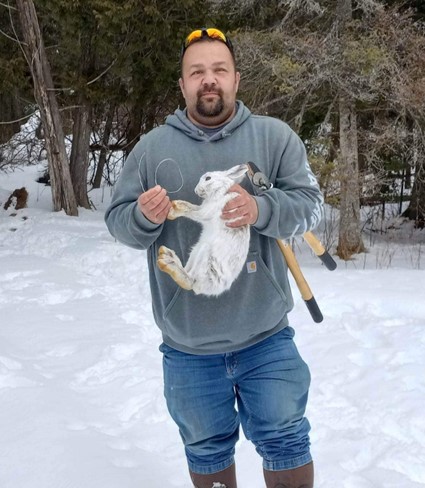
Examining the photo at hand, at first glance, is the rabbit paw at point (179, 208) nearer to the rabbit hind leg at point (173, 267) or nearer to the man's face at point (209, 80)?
the rabbit hind leg at point (173, 267)

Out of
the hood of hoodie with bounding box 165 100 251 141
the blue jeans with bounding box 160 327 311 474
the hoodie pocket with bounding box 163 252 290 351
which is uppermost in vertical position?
the hood of hoodie with bounding box 165 100 251 141

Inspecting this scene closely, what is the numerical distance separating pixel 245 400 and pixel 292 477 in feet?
1.02

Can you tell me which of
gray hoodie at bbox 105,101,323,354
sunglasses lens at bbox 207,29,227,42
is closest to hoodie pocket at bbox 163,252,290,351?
gray hoodie at bbox 105,101,323,354

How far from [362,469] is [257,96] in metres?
6.72

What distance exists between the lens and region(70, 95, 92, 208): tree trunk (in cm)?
1399

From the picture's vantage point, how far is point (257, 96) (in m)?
8.83

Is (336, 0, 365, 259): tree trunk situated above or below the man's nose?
below

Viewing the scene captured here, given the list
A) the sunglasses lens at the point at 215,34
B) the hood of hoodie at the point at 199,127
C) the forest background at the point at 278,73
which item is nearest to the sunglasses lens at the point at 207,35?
the sunglasses lens at the point at 215,34

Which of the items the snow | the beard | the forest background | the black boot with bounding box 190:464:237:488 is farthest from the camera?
the forest background

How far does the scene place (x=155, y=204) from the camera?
1874 mm

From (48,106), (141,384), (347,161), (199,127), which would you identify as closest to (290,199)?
(199,127)

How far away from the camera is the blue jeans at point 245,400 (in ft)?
6.73

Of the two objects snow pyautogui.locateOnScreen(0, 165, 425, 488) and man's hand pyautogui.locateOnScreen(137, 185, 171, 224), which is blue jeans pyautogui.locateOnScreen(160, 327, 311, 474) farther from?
snow pyautogui.locateOnScreen(0, 165, 425, 488)

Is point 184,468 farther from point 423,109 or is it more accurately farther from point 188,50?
point 423,109
